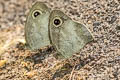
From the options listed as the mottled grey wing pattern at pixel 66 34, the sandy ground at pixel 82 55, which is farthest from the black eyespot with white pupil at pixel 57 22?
the sandy ground at pixel 82 55

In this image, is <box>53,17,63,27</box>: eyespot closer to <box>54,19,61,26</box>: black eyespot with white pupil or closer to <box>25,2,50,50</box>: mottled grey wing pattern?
<box>54,19,61,26</box>: black eyespot with white pupil

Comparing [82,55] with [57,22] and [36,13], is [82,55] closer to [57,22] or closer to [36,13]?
[57,22]

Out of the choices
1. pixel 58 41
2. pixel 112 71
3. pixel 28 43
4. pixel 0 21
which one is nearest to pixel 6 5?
pixel 0 21

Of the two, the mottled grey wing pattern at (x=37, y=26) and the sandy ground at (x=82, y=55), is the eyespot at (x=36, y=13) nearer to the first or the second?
the mottled grey wing pattern at (x=37, y=26)

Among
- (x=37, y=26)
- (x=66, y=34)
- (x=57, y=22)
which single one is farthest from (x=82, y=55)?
(x=37, y=26)

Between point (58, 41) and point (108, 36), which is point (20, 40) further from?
point (108, 36)

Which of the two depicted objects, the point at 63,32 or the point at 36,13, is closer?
the point at 63,32

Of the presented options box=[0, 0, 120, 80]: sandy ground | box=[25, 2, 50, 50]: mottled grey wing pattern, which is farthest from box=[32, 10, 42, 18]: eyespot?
box=[0, 0, 120, 80]: sandy ground
